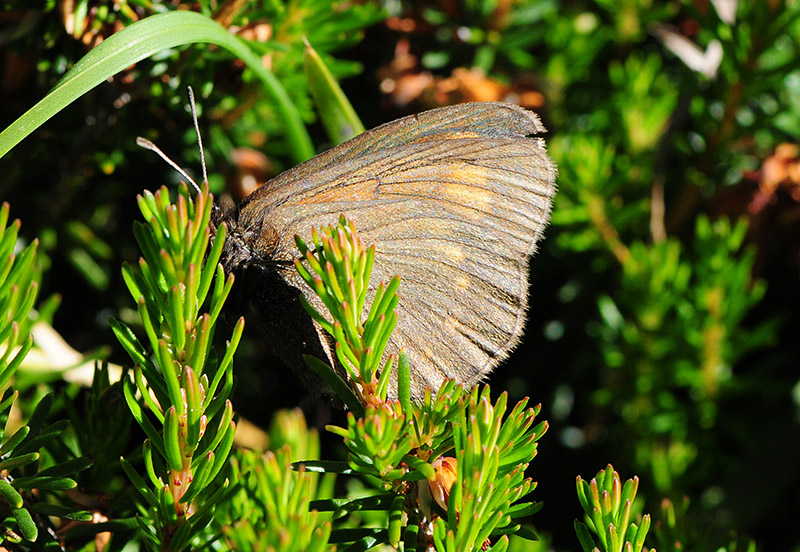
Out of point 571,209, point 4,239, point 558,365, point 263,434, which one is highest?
point 571,209

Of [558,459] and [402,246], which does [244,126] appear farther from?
[558,459]

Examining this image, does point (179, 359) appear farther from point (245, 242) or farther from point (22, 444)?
point (245, 242)

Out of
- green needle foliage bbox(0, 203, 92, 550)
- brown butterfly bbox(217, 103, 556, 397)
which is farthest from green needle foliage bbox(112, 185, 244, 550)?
brown butterfly bbox(217, 103, 556, 397)

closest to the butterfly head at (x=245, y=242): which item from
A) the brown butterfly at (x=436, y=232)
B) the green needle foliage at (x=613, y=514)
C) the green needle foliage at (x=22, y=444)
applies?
the brown butterfly at (x=436, y=232)

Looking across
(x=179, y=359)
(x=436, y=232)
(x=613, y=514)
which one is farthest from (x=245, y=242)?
(x=613, y=514)

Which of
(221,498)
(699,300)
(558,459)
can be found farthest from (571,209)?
(221,498)
